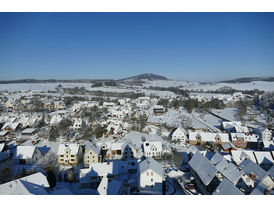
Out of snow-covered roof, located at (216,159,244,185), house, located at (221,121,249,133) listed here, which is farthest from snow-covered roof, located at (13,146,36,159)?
house, located at (221,121,249,133)

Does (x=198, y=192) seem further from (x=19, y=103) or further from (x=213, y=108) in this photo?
(x=19, y=103)

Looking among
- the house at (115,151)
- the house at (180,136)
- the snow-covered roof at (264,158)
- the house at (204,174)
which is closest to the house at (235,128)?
the house at (180,136)

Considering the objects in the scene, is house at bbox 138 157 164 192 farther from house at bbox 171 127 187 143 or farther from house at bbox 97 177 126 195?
house at bbox 171 127 187 143

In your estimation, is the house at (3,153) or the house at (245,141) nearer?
the house at (3,153)

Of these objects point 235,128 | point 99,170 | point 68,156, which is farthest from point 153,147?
point 235,128

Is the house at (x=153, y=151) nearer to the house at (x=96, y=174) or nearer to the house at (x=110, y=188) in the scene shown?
the house at (x=96, y=174)

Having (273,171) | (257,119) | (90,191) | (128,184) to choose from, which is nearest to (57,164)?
(90,191)

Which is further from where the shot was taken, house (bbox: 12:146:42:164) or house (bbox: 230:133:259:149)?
house (bbox: 230:133:259:149)
